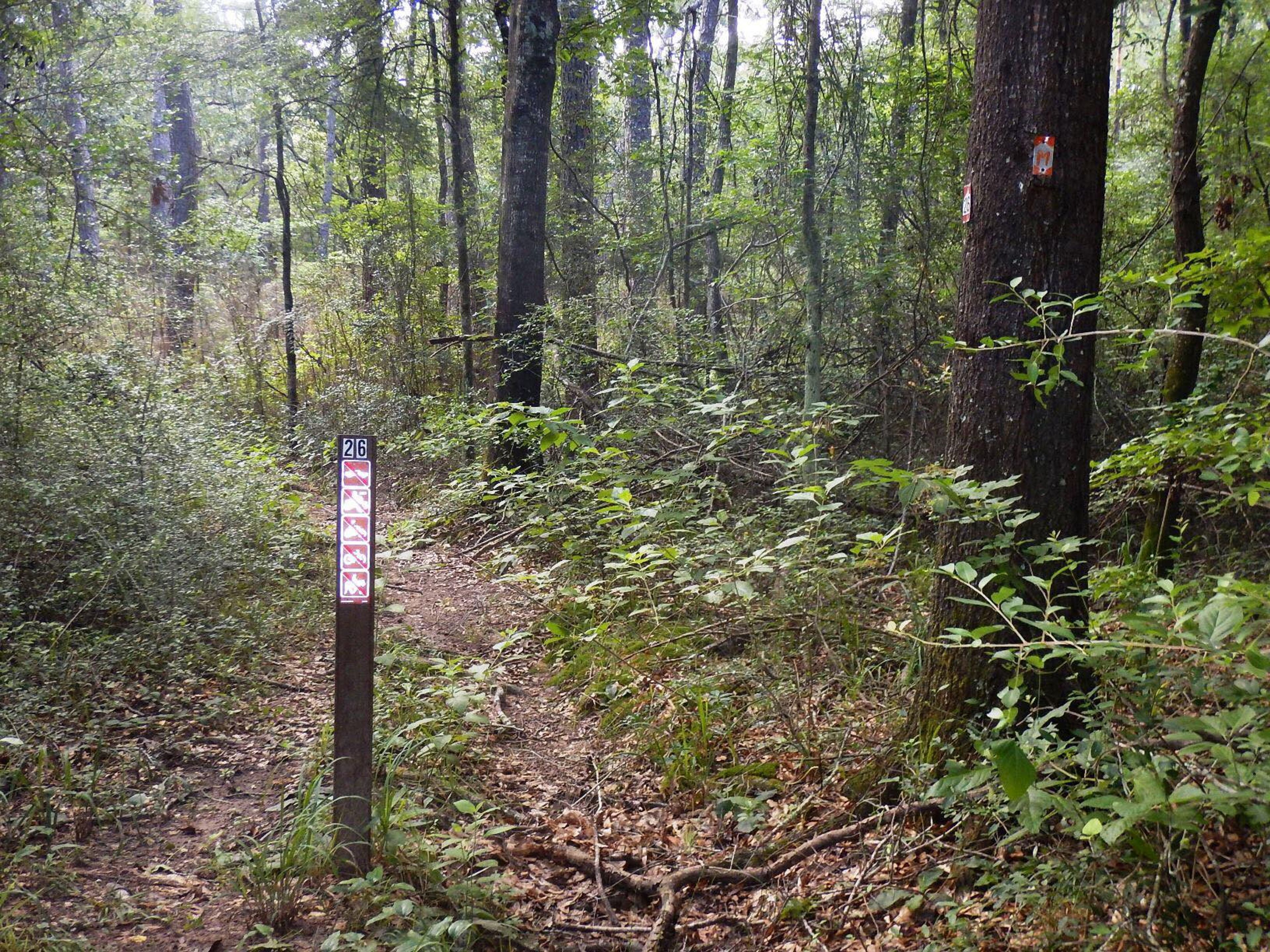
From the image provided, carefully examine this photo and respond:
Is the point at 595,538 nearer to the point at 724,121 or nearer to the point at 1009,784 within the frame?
the point at 1009,784

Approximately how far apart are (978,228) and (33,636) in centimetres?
547

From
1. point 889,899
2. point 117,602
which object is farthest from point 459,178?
point 889,899

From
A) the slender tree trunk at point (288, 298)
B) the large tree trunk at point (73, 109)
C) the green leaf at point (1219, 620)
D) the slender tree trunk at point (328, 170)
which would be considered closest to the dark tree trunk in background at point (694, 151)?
the slender tree trunk at point (328, 170)

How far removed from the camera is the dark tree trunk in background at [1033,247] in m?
3.32

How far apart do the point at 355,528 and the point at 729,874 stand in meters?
2.07

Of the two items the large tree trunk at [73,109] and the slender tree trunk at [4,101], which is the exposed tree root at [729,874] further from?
the large tree trunk at [73,109]

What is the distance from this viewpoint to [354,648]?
3.33 meters

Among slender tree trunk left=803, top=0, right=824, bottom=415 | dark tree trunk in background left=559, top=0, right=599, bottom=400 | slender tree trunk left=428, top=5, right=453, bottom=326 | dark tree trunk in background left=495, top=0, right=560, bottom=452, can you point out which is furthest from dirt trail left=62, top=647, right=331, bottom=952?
slender tree trunk left=428, top=5, right=453, bottom=326

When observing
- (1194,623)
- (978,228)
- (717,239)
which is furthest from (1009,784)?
(717,239)

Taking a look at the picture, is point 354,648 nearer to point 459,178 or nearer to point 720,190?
point 459,178

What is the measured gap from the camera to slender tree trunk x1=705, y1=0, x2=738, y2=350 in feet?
31.2

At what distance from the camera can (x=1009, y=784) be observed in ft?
7.23

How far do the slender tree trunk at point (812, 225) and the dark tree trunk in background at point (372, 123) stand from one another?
6.86 m

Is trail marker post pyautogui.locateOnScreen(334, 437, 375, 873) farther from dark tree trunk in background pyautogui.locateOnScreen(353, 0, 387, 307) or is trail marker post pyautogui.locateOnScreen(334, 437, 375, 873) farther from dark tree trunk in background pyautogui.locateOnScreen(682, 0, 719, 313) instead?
dark tree trunk in background pyautogui.locateOnScreen(353, 0, 387, 307)
